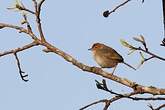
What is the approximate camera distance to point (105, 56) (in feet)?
29.3

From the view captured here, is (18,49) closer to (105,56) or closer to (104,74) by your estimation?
(104,74)

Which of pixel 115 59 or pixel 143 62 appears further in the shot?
pixel 115 59

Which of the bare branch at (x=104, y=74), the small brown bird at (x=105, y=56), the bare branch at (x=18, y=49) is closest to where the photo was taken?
the bare branch at (x=104, y=74)

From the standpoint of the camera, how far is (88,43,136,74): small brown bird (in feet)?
26.9

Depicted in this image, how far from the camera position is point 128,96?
352 centimetres

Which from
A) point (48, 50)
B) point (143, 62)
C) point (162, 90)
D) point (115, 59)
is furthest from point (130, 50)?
point (115, 59)

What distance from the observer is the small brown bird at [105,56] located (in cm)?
821

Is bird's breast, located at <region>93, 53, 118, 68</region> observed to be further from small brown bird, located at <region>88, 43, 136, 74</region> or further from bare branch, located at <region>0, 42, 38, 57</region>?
bare branch, located at <region>0, 42, 38, 57</region>

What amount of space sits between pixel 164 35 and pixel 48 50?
3.24ft

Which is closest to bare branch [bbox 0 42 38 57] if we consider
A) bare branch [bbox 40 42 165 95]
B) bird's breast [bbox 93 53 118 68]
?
bare branch [bbox 40 42 165 95]

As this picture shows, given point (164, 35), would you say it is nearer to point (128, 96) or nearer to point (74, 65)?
point (128, 96)

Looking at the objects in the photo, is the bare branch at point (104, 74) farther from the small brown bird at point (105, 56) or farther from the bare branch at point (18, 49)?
the small brown bird at point (105, 56)

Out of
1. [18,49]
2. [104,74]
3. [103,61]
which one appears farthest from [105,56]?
Answer: [104,74]

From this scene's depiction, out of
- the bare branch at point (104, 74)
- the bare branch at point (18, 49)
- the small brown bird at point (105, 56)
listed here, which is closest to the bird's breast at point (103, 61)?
the small brown bird at point (105, 56)
